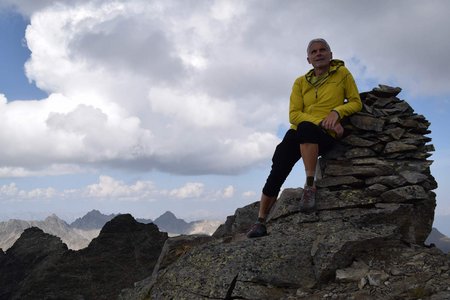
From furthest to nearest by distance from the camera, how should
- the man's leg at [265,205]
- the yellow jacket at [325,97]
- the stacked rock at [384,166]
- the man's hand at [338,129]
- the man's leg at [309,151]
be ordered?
the man's leg at [265,205] < the yellow jacket at [325,97] < the stacked rock at [384,166] < the man's hand at [338,129] < the man's leg at [309,151]

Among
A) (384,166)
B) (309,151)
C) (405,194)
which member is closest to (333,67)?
(309,151)

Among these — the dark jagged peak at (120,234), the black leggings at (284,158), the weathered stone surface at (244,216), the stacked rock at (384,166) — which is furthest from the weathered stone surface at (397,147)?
the dark jagged peak at (120,234)

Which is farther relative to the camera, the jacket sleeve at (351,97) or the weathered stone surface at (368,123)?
the weathered stone surface at (368,123)

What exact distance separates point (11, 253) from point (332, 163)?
131985 millimetres

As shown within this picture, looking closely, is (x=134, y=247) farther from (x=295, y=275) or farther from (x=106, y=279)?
(x=295, y=275)

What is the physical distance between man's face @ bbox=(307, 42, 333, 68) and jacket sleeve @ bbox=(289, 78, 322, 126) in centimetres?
76

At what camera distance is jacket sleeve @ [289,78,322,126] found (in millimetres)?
11773

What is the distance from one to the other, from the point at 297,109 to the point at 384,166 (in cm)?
301

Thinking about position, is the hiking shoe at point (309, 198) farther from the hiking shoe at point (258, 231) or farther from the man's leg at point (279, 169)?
the hiking shoe at point (258, 231)

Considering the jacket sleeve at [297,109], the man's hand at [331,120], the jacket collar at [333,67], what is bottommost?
the man's hand at [331,120]

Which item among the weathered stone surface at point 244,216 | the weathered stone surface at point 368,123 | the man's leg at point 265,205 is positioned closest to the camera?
the man's leg at point 265,205

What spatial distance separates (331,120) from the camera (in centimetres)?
1135

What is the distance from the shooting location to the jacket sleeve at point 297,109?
11.8m

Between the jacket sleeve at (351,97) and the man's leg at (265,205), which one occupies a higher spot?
the jacket sleeve at (351,97)
